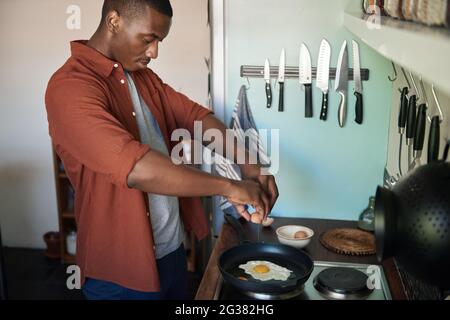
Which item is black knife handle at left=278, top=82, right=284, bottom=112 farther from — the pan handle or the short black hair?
the short black hair

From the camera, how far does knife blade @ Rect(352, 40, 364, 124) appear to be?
1.42 metres

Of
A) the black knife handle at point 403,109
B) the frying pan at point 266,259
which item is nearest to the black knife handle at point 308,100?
the black knife handle at point 403,109

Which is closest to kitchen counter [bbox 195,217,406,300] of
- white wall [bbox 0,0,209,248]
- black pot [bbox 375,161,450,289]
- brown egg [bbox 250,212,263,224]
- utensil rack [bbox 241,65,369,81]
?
brown egg [bbox 250,212,263,224]

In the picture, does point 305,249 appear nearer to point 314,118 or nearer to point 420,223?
point 314,118

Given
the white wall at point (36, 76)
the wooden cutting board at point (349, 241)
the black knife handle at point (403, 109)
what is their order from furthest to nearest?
the white wall at point (36, 76) → the wooden cutting board at point (349, 241) → the black knife handle at point (403, 109)

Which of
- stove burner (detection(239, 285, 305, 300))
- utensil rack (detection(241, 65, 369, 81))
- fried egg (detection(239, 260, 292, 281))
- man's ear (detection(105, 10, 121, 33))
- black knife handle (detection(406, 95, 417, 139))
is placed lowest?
stove burner (detection(239, 285, 305, 300))

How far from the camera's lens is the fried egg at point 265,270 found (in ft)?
3.79

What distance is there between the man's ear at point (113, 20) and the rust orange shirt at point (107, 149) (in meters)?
0.07

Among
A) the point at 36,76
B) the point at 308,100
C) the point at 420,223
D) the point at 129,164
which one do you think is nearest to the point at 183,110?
the point at 308,100

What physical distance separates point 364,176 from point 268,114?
1.19ft

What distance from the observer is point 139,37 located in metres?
1.04

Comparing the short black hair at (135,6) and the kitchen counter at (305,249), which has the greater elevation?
the short black hair at (135,6)

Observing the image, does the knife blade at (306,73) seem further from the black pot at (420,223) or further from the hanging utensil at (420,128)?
the black pot at (420,223)

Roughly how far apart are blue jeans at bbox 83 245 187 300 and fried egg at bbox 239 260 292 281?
0.62 feet
